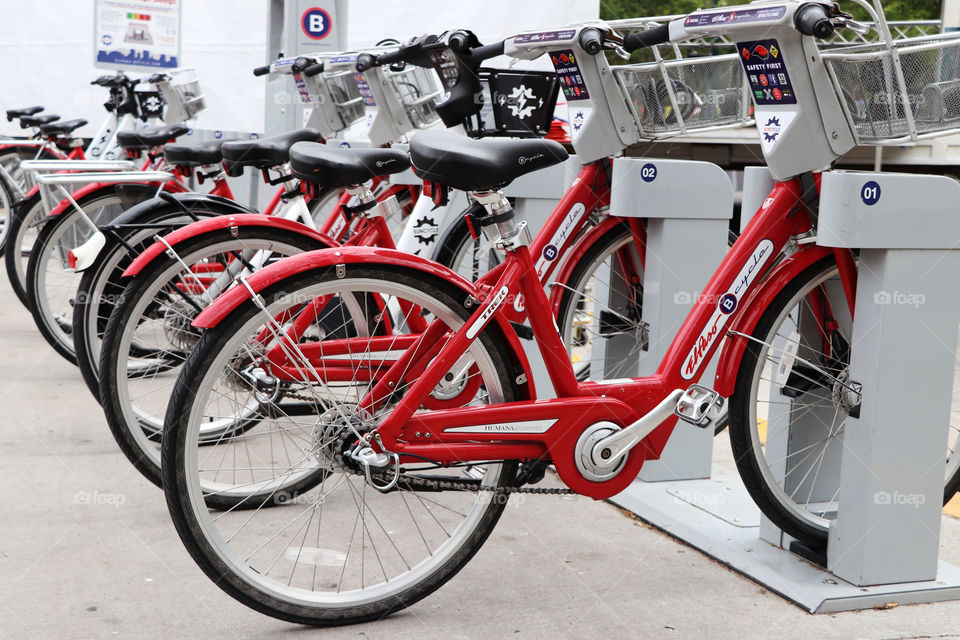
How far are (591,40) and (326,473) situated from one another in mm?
1493

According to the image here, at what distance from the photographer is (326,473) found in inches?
106

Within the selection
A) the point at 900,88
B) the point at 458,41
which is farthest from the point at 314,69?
the point at 900,88

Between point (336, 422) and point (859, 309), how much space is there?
1.33 metres

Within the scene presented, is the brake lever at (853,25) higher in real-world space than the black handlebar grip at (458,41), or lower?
higher

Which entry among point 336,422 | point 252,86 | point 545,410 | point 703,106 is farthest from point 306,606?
point 252,86

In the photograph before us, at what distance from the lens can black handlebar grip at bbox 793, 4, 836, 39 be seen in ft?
7.81

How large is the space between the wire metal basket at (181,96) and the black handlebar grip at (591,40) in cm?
406

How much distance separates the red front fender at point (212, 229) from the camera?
127 inches
